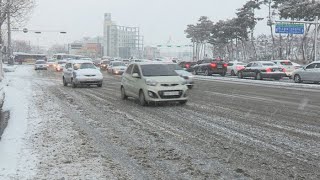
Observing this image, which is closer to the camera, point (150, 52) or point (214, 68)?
point (214, 68)

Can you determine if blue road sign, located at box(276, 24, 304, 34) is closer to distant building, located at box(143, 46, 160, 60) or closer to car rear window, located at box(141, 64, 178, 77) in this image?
car rear window, located at box(141, 64, 178, 77)

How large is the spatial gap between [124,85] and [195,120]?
6265 mm

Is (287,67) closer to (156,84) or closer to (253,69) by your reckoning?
(253,69)

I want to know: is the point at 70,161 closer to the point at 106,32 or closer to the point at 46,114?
the point at 46,114

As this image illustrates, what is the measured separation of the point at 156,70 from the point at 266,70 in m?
19.6

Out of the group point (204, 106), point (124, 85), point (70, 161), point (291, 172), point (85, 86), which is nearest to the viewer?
point (291, 172)

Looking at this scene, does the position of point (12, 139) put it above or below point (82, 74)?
below

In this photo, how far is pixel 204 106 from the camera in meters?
14.9

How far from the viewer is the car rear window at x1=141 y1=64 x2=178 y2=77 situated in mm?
15414

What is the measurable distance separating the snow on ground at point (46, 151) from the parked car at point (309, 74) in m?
20.2

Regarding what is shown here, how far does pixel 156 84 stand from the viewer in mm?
14680

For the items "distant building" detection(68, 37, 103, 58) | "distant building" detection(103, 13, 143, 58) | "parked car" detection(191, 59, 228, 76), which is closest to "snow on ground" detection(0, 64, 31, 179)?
"parked car" detection(191, 59, 228, 76)

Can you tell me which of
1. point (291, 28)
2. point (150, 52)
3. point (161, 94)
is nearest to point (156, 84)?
point (161, 94)

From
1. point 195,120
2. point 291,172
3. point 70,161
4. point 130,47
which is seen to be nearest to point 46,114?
point 195,120
